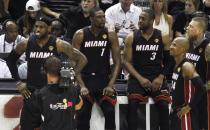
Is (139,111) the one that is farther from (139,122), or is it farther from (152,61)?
(152,61)

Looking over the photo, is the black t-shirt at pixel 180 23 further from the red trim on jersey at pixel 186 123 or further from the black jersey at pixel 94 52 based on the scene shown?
the red trim on jersey at pixel 186 123

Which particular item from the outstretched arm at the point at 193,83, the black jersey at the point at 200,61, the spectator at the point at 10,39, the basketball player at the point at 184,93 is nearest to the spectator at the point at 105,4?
the spectator at the point at 10,39

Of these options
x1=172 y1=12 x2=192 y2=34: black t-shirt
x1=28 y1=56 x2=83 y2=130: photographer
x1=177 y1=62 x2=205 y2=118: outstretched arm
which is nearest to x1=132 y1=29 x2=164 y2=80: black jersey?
x1=177 y1=62 x2=205 y2=118: outstretched arm

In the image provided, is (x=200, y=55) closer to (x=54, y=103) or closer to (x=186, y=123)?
(x=186, y=123)

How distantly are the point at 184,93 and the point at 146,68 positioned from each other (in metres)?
1.06

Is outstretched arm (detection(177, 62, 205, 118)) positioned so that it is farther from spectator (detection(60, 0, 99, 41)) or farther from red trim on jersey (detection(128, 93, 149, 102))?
spectator (detection(60, 0, 99, 41))


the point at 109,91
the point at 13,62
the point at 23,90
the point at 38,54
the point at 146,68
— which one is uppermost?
the point at 38,54

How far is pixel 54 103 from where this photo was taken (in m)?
7.19

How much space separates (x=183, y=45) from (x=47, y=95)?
230 centimetres

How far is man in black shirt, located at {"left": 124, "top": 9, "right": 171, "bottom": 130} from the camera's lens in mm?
9430

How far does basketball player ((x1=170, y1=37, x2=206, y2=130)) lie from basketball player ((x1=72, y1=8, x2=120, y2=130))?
109 centimetres

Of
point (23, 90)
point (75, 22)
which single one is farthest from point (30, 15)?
point (23, 90)

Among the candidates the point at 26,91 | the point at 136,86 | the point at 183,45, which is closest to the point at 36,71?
the point at 26,91

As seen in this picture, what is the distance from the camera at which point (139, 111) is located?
980 cm
